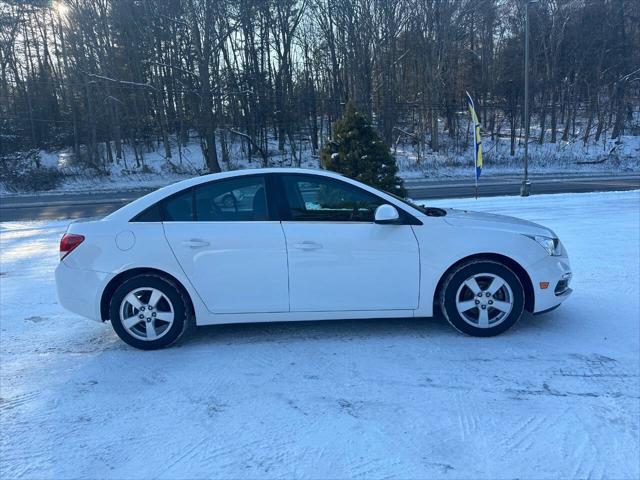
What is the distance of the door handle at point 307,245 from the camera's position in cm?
418

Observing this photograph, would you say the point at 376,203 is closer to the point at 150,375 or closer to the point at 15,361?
the point at 150,375

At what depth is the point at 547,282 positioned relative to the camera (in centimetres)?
430

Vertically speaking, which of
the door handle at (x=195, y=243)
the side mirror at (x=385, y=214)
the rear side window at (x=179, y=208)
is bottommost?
the door handle at (x=195, y=243)

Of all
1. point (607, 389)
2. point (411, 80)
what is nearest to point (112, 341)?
point (607, 389)

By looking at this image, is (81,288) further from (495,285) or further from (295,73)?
(295,73)

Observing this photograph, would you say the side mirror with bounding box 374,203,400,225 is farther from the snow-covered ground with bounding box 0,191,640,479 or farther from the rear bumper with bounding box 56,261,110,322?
the rear bumper with bounding box 56,261,110,322

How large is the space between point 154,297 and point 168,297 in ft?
0.39

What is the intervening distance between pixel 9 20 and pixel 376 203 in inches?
1684

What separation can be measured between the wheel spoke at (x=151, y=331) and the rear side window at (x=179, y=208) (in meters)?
0.90

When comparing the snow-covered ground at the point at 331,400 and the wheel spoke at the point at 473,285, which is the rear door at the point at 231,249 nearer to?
the snow-covered ground at the point at 331,400

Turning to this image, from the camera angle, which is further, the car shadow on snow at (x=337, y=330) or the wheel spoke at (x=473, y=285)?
the car shadow on snow at (x=337, y=330)

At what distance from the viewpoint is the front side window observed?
14.1ft

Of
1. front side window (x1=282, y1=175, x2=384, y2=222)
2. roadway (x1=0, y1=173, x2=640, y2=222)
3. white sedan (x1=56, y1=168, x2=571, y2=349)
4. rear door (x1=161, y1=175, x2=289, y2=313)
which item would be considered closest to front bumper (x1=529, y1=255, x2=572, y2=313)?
white sedan (x1=56, y1=168, x2=571, y2=349)

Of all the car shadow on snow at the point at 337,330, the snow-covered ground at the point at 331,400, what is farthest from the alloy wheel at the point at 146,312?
the car shadow on snow at the point at 337,330
